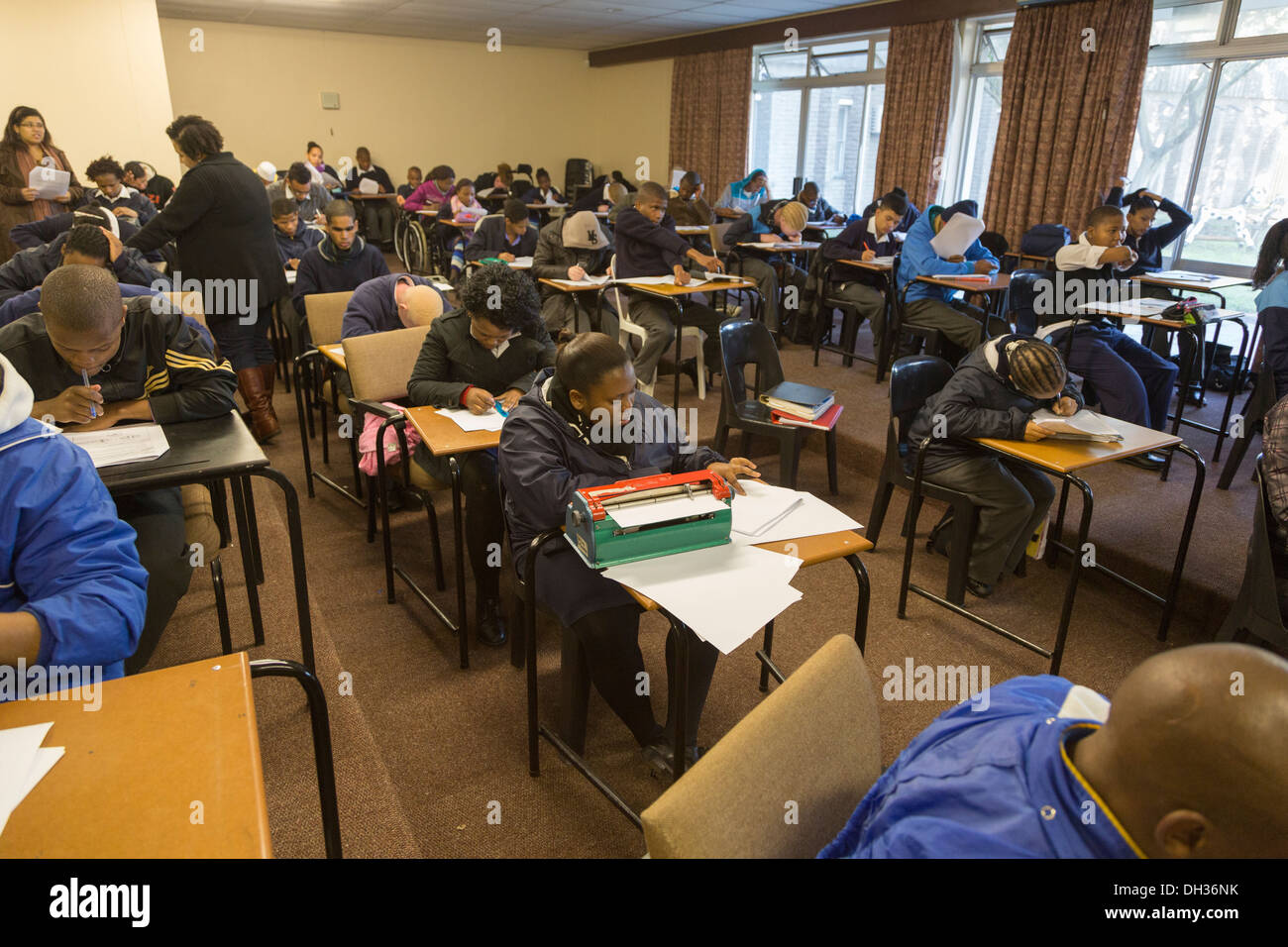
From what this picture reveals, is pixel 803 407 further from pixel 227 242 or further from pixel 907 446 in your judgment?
pixel 227 242

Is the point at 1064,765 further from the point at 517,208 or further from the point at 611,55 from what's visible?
the point at 611,55

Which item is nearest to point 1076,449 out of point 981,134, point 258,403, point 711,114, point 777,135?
point 258,403

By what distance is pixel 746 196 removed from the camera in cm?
862

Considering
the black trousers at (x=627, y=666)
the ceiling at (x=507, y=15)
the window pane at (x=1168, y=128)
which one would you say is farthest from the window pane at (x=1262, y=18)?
the black trousers at (x=627, y=666)

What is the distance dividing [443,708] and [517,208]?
13.8ft

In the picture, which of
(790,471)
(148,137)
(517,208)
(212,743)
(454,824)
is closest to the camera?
(212,743)

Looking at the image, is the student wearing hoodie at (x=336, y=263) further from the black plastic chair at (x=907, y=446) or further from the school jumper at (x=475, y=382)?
the black plastic chair at (x=907, y=446)

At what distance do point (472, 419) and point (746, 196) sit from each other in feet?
22.2

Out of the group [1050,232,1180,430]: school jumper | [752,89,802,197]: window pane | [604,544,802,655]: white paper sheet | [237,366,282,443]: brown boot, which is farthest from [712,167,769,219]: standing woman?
[604,544,802,655]: white paper sheet

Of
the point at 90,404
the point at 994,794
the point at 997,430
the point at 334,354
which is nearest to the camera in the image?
the point at 994,794

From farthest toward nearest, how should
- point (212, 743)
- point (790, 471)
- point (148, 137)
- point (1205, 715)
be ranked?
point (148, 137), point (790, 471), point (212, 743), point (1205, 715)

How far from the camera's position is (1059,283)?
4.50 m

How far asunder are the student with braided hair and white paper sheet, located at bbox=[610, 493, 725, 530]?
1.31 m
